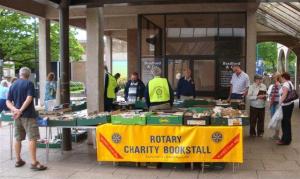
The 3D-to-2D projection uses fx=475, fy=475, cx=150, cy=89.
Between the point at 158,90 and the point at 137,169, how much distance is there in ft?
6.23

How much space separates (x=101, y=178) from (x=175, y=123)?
5.01 feet

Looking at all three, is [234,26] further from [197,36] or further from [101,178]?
[101,178]

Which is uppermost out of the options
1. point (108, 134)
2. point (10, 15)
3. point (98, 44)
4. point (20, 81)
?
point (10, 15)

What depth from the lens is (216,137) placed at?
7930 mm

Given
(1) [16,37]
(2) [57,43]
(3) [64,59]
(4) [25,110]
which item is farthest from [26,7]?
(2) [57,43]

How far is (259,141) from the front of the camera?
38.0ft

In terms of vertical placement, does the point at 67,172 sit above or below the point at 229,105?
below

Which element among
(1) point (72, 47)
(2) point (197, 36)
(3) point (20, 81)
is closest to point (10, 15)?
(1) point (72, 47)

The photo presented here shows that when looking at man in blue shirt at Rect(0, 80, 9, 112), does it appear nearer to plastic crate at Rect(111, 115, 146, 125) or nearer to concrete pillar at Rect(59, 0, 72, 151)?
concrete pillar at Rect(59, 0, 72, 151)

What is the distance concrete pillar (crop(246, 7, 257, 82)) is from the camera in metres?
13.2

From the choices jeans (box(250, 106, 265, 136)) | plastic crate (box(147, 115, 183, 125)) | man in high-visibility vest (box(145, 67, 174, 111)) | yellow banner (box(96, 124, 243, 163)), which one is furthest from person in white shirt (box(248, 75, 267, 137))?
plastic crate (box(147, 115, 183, 125))

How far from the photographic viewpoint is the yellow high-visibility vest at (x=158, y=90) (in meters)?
9.56

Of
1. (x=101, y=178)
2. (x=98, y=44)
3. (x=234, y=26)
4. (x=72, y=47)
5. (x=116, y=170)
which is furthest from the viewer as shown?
(x=72, y=47)

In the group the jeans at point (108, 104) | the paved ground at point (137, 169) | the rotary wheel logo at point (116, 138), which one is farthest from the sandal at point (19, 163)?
the jeans at point (108, 104)
